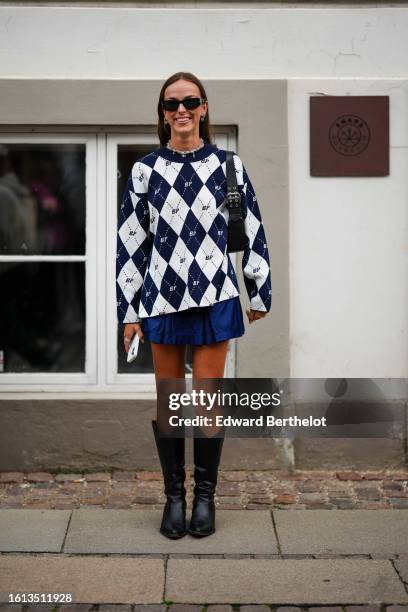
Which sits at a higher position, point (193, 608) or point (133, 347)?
point (133, 347)

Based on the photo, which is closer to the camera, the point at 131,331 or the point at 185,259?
the point at 185,259

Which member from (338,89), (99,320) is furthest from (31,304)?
(338,89)

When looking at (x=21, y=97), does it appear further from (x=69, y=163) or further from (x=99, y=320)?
(x=99, y=320)

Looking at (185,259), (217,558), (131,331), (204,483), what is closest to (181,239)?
(185,259)

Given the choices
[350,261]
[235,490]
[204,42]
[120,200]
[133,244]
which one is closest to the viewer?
[133,244]

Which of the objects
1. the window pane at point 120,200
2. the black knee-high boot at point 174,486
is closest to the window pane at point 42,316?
the window pane at point 120,200

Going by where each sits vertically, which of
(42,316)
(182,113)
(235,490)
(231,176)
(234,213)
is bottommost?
(235,490)

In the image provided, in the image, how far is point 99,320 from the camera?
6160 mm

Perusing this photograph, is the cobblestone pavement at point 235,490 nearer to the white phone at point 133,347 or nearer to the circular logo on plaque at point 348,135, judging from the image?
the white phone at point 133,347

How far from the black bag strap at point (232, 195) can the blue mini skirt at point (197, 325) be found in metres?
0.39

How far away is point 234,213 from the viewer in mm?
4566

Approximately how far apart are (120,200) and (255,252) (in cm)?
170

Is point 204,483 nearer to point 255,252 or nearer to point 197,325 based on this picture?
point 197,325

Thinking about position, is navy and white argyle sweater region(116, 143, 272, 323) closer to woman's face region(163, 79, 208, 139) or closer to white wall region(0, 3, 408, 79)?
woman's face region(163, 79, 208, 139)
